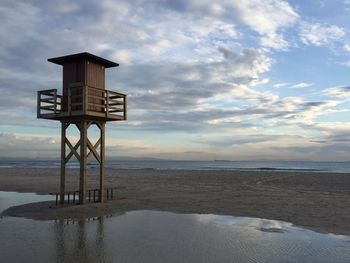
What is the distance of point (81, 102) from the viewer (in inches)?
724

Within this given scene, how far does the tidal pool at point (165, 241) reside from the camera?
32.8ft

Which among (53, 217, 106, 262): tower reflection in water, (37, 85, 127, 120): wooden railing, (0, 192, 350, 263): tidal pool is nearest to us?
(53, 217, 106, 262): tower reflection in water

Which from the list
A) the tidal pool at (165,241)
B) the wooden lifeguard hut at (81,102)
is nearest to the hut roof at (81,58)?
the wooden lifeguard hut at (81,102)

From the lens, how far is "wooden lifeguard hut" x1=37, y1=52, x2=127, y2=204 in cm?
1839

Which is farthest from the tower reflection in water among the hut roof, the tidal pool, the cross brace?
the hut roof

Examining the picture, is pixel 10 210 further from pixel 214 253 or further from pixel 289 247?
pixel 289 247

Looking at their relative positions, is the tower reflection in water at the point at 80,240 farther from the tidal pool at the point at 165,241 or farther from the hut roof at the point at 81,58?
the hut roof at the point at 81,58

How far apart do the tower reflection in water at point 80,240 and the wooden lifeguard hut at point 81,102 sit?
175 inches

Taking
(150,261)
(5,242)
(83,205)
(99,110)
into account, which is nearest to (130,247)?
(150,261)

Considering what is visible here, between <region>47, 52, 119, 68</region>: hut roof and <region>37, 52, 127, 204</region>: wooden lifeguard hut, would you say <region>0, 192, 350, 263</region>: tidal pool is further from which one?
<region>47, 52, 119, 68</region>: hut roof

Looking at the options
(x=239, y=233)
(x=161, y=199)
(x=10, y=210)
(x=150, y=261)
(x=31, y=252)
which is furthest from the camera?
(x=161, y=199)

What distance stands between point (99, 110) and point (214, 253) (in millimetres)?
10786

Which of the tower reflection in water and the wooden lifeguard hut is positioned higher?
the wooden lifeguard hut

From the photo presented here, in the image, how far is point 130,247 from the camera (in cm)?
1101
